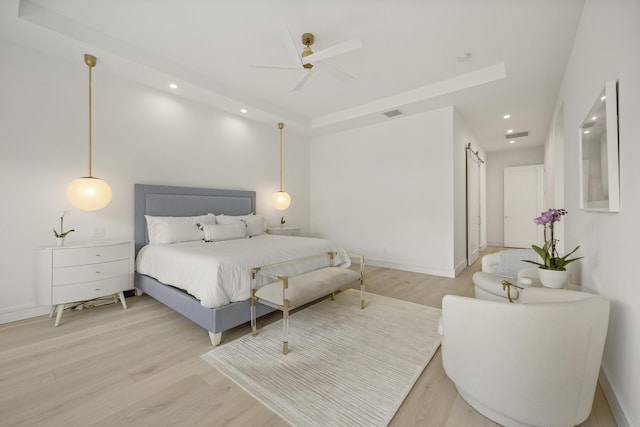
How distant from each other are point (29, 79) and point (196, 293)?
2996 mm

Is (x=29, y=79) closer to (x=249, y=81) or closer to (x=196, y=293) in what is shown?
(x=249, y=81)

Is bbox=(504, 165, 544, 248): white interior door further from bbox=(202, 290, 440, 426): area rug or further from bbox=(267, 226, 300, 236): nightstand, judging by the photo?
bbox=(267, 226, 300, 236): nightstand

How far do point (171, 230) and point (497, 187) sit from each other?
833cm

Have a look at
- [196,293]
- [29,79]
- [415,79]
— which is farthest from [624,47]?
[29,79]

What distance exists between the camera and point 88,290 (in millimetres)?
2779

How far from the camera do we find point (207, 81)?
12.4 ft

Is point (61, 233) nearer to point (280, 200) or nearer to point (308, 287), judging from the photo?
point (308, 287)

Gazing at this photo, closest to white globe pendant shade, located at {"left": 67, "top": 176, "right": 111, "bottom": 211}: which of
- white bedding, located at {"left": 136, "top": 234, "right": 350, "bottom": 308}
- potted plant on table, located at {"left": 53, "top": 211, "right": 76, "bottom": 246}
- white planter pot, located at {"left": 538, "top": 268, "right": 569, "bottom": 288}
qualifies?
potted plant on table, located at {"left": 53, "top": 211, "right": 76, "bottom": 246}

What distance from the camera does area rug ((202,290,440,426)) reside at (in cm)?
155

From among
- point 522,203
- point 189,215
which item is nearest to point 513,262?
point 189,215

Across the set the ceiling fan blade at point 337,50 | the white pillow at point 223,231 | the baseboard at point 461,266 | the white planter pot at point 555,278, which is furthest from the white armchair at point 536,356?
the baseboard at point 461,266

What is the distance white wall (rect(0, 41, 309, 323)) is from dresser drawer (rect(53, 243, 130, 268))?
524 millimetres

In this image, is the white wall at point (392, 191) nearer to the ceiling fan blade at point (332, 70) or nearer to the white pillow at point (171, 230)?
the ceiling fan blade at point (332, 70)

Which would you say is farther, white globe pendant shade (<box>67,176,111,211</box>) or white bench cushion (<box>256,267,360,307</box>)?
white globe pendant shade (<box>67,176,111,211</box>)
